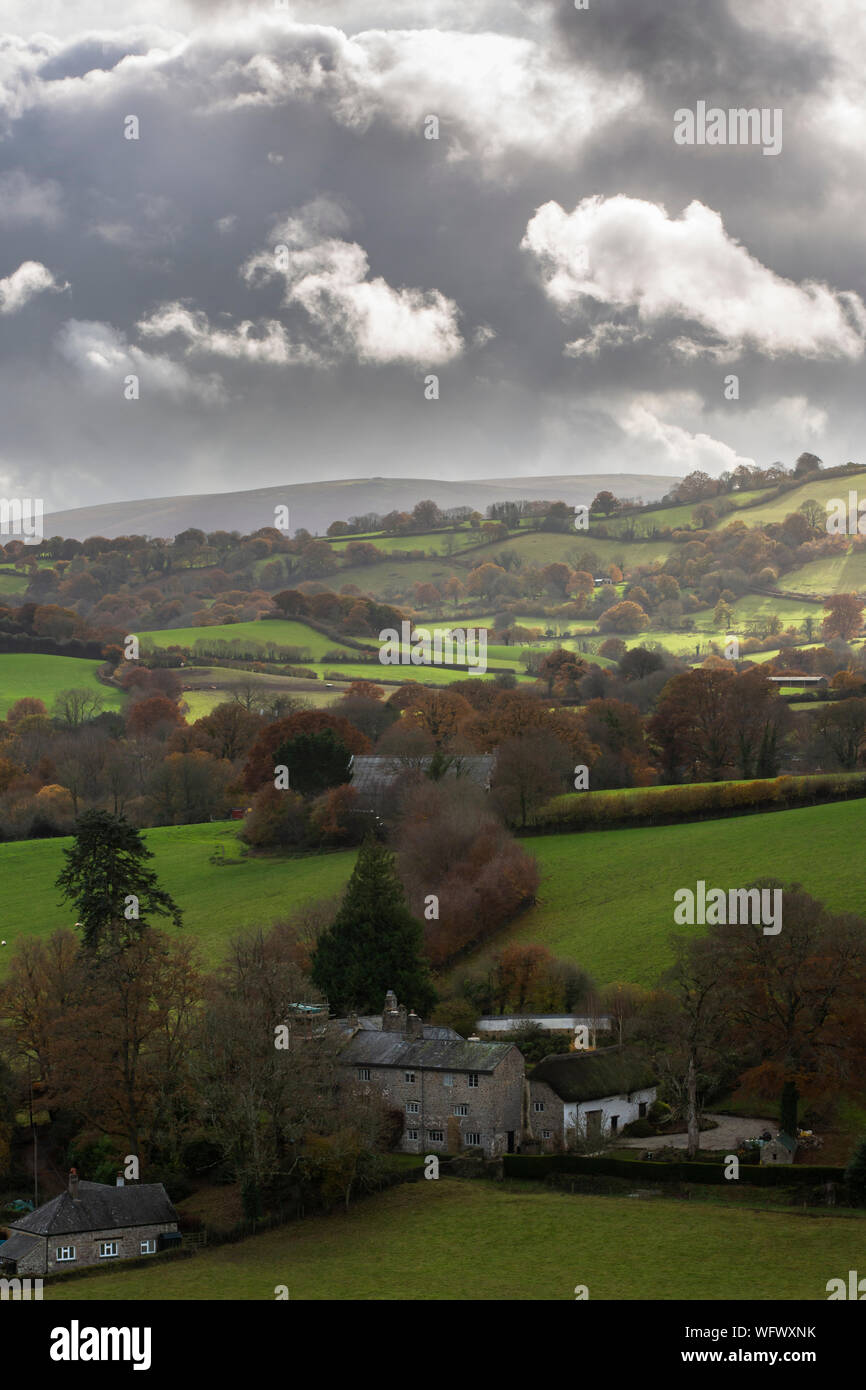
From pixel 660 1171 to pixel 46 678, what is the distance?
136217 mm

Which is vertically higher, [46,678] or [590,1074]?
[46,678]

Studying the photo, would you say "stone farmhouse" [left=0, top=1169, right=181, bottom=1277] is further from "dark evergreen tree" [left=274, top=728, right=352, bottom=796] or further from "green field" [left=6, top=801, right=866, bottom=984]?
"dark evergreen tree" [left=274, top=728, right=352, bottom=796]

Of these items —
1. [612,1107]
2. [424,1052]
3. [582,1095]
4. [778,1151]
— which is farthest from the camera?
[424,1052]

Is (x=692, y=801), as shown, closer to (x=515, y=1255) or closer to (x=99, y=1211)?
(x=99, y=1211)

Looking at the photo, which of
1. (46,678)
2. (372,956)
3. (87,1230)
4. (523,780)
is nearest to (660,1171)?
(87,1230)

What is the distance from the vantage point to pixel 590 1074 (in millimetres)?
51938

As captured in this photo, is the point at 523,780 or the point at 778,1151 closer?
the point at 778,1151

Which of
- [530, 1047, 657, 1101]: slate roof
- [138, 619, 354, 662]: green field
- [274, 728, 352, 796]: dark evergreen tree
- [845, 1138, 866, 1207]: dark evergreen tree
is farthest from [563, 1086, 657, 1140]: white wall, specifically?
[138, 619, 354, 662]: green field

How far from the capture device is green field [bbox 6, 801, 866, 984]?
65.9 m

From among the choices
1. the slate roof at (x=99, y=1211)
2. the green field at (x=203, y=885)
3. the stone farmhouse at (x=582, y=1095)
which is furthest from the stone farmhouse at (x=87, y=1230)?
the green field at (x=203, y=885)

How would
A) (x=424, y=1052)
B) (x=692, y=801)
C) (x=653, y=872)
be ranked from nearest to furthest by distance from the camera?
(x=424, y=1052), (x=653, y=872), (x=692, y=801)
